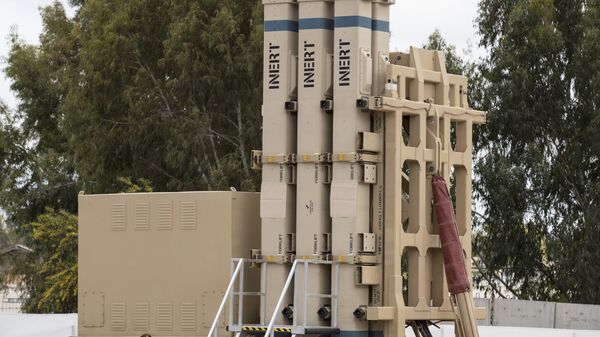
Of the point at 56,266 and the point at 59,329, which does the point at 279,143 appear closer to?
the point at 59,329

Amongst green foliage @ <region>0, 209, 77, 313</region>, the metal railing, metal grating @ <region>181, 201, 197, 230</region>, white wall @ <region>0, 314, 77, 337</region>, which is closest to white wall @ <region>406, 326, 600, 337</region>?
white wall @ <region>0, 314, 77, 337</region>

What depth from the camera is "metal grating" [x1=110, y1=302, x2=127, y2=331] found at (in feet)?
62.8

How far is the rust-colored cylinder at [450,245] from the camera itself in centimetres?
1784

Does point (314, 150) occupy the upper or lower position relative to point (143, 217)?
upper

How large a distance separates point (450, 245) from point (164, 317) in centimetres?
373

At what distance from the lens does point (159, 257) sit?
741 inches

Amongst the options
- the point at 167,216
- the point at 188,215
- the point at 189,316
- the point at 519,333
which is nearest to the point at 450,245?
the point at 188,215

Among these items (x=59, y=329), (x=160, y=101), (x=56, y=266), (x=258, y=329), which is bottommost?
(x=59, y=329)

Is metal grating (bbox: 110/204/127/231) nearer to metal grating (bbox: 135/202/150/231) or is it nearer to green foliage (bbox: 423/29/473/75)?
metal grating (bbox: 135/202/150/231)

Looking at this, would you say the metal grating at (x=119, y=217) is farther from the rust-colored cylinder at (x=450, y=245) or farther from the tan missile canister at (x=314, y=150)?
the rust-colored cylinder at (x=450, y=245)

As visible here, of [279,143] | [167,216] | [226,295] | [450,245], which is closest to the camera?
[226,295]

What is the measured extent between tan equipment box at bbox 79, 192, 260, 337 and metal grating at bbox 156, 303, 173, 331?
0.01 meters

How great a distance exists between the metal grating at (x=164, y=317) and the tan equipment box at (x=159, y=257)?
0.04 ft

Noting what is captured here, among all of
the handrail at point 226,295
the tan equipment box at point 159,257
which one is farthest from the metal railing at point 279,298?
the tan equipment box at point 159,257
